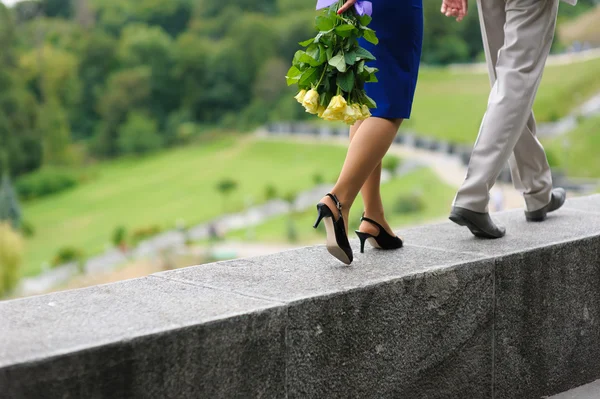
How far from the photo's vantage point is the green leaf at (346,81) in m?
2.13

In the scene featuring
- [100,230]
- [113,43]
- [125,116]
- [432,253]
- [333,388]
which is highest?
[432,253]

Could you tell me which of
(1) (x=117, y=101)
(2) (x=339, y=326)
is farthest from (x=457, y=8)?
(1) (x=117, y=101)

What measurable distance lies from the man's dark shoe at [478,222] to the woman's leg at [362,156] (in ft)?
1.21

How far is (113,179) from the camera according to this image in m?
73.6

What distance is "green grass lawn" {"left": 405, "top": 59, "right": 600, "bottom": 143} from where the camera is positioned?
64.8m

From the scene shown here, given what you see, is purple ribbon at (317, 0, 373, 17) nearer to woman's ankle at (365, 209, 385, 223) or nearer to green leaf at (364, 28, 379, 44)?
green leaf at (364, 28, 379, 44)

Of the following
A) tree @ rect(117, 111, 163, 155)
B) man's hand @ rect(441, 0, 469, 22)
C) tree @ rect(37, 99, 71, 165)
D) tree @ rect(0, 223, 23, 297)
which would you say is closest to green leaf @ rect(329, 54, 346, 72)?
man's hand @ rect(441, 0, 469, 22)

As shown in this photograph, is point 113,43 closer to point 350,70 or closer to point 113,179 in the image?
point 113,179

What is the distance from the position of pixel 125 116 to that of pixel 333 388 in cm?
7641

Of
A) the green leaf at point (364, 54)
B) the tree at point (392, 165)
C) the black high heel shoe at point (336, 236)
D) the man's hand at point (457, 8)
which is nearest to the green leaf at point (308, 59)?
the green leaf at point (364, 54)

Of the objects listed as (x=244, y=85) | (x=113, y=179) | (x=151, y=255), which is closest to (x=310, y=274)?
(x=151, y=255)

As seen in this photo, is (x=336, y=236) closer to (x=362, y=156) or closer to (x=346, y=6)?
(x=362, y=156)

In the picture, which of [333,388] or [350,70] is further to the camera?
[350,70]

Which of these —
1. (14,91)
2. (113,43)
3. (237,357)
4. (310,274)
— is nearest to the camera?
(237,357)
